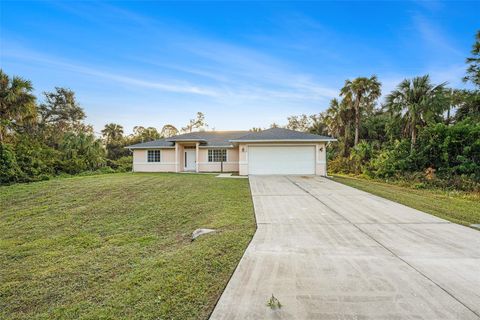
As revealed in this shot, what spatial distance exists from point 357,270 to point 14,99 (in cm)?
2256

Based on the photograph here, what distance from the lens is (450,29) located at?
12.2m

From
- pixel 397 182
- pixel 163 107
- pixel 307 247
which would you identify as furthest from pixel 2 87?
pixel 397 182

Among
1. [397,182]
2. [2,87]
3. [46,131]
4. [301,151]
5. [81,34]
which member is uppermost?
[81,34]

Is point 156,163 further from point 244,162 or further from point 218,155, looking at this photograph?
point 244,162

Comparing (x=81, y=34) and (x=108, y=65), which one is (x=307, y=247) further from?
(x=108, y=65)

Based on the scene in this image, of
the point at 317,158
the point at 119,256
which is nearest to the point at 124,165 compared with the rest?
the point at 317,158

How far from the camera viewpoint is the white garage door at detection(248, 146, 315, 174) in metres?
15.4

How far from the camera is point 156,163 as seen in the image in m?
19.3

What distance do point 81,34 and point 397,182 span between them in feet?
62.7

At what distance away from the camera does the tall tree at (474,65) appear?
50.5 ft

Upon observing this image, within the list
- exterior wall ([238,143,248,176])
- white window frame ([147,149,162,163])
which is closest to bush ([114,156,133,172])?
white window frame ([147,149,162,163])

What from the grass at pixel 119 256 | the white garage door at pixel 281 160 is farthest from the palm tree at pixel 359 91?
the grass at pixel 119 256

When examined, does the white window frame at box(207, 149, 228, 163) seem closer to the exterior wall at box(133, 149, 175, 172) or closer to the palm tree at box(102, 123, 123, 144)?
the exterior wall at box(133, 149, 175, 172)

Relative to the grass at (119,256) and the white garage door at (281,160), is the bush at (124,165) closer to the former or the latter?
the white garage door at (281,160)
